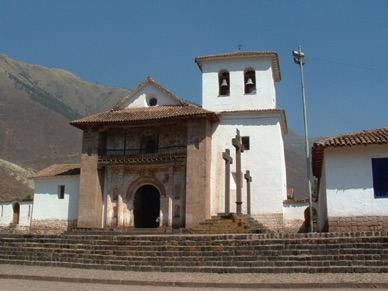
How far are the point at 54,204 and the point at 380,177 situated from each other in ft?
59.2

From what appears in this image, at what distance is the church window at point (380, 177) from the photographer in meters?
15.2

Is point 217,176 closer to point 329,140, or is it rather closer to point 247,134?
point 247,134

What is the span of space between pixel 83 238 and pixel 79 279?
3.97m

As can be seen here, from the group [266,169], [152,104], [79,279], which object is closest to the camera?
[79,279]

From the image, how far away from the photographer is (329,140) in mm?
15820

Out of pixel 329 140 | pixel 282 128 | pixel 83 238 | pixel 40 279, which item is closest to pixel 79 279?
pixel 40 279

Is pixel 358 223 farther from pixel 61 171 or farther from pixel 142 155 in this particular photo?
pixel 61 171

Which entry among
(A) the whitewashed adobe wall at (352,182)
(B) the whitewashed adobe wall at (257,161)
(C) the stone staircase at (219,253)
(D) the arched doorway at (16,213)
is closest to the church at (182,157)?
→ (B) the whitewashed adobe wall at (257,161)

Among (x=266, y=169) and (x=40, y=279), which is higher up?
(x=266, y=169)

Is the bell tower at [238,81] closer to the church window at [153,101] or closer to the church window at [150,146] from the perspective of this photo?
the church window at [153,101]

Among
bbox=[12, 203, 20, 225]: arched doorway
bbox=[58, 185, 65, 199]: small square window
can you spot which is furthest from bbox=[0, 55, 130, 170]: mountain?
bbox=[58, 185, 65, 199]: small square window

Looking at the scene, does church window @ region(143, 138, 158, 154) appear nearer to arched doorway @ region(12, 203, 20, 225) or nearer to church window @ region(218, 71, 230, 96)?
church window @ region(218, 71, 230, 96)

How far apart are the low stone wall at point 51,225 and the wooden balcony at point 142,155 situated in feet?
13.6

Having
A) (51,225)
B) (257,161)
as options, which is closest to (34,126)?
(51,225)
